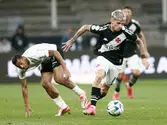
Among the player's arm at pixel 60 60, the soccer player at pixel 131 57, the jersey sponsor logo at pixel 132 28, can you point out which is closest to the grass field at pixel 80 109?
the soccer player at pixel 131 57

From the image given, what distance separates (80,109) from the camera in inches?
644

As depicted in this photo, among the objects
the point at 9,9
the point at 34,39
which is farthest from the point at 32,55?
the point at 9,9

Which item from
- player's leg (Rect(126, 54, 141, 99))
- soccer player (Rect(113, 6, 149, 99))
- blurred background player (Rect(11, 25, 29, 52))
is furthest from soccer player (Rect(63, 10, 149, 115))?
blurred background player (Rect(11, 25, 29, 52))

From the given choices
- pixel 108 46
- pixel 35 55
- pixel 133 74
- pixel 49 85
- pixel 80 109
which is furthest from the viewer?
pixel 133 74

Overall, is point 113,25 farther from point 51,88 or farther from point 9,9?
point 9,9

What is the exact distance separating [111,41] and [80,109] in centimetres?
231

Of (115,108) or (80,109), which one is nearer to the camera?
(115,108)

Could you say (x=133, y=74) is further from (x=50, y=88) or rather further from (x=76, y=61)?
(x=76, y=61)

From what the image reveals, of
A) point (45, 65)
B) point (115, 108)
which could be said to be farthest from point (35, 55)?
point (115, 108)

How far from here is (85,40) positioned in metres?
35.6

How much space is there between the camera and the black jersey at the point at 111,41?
1483cm

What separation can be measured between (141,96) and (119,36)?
6.69m

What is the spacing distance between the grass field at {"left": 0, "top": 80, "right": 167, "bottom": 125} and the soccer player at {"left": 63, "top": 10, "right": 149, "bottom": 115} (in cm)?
73

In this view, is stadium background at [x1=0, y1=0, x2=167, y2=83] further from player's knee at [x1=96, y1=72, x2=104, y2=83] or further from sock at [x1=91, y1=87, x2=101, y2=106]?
sock at [x1=91, y1=87, x2=101, y2=106]
